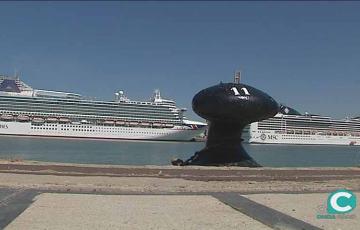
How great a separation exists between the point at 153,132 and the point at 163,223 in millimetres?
88889

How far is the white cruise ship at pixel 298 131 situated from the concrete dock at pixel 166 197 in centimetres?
8792

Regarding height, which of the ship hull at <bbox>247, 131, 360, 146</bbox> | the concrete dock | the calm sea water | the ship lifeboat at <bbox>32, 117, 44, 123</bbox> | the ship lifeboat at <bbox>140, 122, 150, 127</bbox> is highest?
the concrete dock

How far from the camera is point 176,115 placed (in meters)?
102

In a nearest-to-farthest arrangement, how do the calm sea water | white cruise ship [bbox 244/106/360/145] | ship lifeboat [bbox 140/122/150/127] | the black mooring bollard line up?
the black mooring bollard < the calm sea water < ship lifeboat [bbox 140/122/150/127] < white cruise ship [bbox 244/106/360/145]

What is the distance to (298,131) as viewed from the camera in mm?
105750

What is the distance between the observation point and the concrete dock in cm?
782

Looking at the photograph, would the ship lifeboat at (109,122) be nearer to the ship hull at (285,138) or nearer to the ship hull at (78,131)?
the ship hull at (78,131)

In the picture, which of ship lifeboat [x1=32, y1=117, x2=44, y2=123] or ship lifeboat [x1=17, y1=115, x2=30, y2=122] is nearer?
ship lifeboat [x1=32, y1=117, x2=44, y2=123]

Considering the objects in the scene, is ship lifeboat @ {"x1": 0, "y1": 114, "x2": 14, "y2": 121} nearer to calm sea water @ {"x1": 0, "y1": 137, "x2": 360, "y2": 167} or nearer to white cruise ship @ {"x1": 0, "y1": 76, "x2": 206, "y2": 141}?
white cruise ship @ {"x1": 0, "y1": 76, "x2": 206, "y2": 141}

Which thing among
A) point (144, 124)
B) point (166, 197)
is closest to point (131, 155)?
point (166, 197)

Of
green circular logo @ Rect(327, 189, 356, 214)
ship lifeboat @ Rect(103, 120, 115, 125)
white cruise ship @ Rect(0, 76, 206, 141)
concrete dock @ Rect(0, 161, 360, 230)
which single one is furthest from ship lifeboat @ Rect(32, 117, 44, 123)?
green circular logo @ Rect(327, 189, 356, 214)

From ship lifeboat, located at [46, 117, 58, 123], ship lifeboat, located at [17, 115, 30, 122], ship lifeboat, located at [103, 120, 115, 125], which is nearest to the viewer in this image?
ship lifeboat, located at [46, 117, 58, 123]

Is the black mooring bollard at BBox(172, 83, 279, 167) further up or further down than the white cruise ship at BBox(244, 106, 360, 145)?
further up

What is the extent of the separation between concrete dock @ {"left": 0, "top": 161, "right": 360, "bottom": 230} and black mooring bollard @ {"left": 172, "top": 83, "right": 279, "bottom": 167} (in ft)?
14.0
